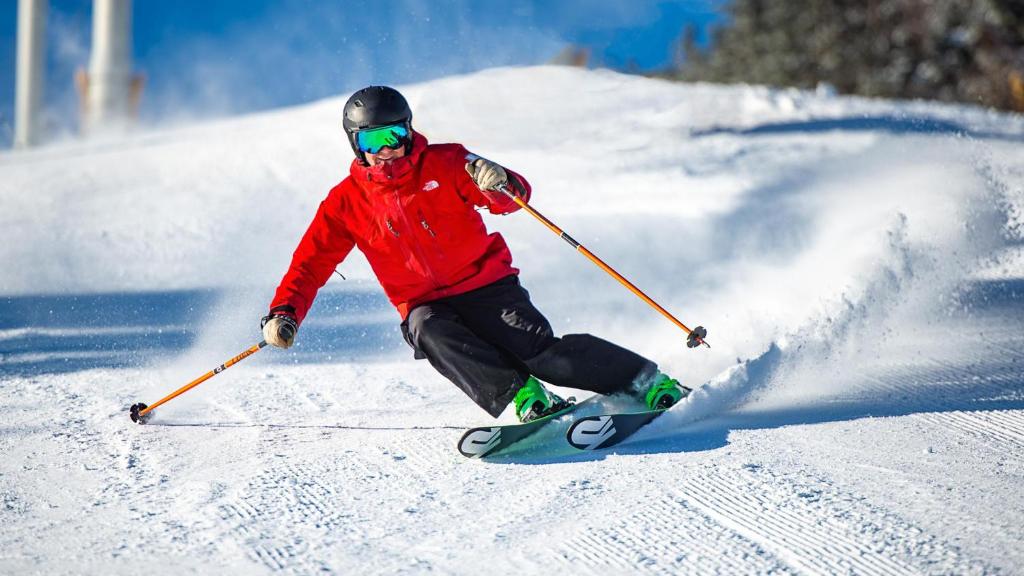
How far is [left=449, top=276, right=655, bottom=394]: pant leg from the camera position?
12.1 feet

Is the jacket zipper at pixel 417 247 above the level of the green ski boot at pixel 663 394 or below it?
above

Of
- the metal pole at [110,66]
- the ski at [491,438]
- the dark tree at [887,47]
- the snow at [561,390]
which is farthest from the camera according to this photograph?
the dark tree at [887,47]

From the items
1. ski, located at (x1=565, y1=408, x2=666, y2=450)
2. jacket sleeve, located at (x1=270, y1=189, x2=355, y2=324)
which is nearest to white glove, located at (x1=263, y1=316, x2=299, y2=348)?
jacket sleeve, located at (x1=270, y1=189, x2=355, y2=324)

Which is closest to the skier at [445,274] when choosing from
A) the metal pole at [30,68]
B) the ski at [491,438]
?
the ski at [491,438]

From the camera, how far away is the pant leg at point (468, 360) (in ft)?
11.6

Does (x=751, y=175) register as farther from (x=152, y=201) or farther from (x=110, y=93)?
(x=110, y=93)

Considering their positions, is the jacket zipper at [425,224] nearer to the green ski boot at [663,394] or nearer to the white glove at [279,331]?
the white glove at [279,331]

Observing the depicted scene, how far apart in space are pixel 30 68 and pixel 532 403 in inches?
753

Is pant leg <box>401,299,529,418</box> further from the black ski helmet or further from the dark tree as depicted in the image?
the dark tree

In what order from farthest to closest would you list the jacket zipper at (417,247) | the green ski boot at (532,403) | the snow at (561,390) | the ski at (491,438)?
the jacket zipper at (417,247) → the green ski boot at (532,403) → the ski at (491,438) → the snow at (561,390)

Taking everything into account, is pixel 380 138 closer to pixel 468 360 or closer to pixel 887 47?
pixel 468 360

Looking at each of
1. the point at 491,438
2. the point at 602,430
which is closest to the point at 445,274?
the point at 491,438

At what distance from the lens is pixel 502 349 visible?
→ 3811mm

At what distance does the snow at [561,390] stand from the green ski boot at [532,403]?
12cm
